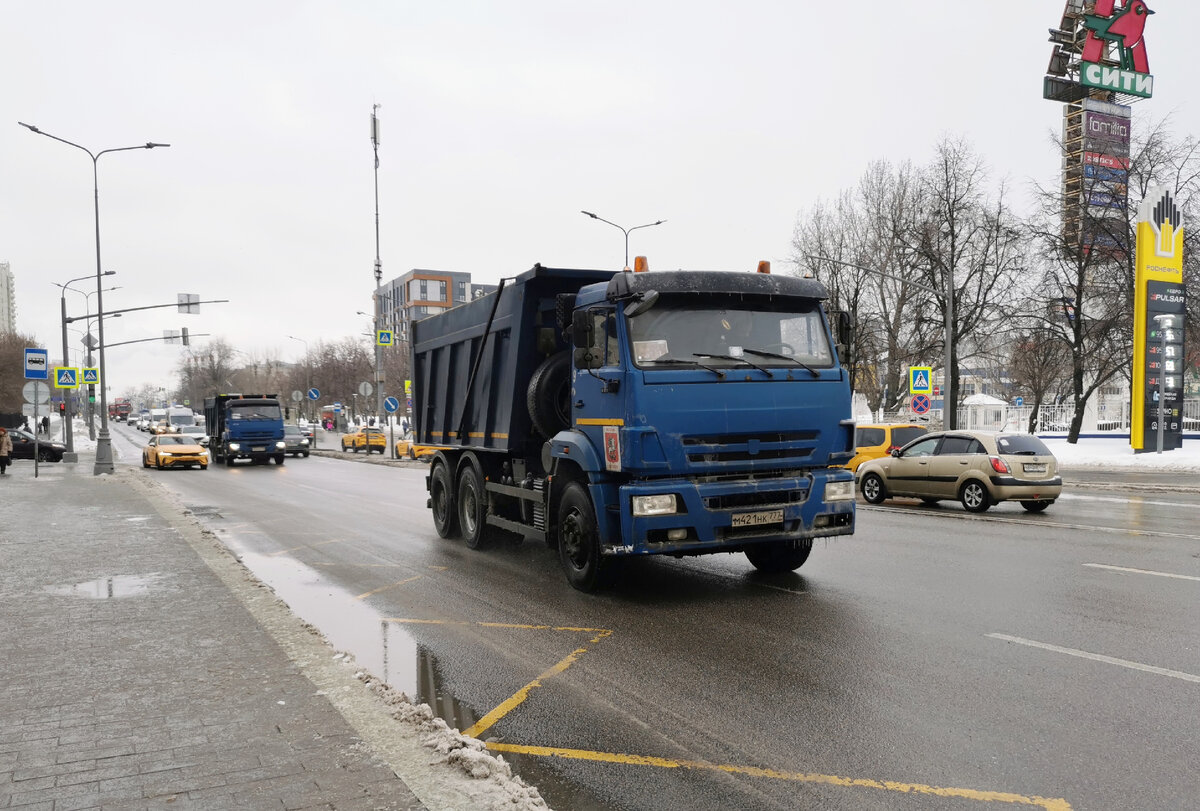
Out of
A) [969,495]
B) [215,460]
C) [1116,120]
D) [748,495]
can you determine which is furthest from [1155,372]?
[1116,120]

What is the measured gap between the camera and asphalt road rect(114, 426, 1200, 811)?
407 centimetres

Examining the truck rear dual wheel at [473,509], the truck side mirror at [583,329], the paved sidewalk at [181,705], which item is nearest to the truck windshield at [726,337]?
the truck side mirror at [583,329]

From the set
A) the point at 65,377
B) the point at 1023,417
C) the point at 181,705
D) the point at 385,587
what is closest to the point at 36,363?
the point at 65,377

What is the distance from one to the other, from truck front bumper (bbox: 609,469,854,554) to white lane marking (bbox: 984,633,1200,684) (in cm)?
190

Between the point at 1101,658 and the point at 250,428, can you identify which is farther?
the point at 250,428

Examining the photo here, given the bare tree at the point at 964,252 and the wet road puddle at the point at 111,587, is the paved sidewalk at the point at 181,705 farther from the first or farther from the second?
the bare tree at the point at 964,252

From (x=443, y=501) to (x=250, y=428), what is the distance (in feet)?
85.7

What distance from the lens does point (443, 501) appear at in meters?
12.4

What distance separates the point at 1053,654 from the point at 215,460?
125 ft

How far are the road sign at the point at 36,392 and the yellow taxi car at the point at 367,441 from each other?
18414 mm

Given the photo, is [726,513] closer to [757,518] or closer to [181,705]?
[757,518]

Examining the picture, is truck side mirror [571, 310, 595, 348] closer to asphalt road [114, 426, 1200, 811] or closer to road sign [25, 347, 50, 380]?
asphalt road [114, 426, 1200, 811]

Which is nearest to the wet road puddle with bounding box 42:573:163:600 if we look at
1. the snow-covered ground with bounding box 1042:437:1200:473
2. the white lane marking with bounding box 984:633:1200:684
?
the white lane marking with bounding box 984:633:1200:684

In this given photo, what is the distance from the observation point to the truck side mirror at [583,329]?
7.96 meters
